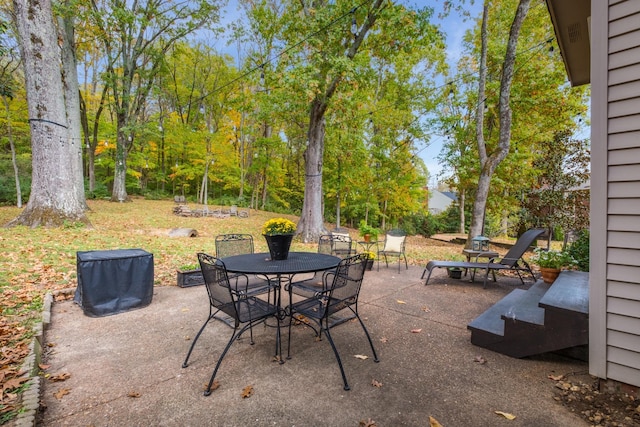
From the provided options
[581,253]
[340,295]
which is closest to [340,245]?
[340,295]

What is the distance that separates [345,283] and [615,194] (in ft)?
6.21

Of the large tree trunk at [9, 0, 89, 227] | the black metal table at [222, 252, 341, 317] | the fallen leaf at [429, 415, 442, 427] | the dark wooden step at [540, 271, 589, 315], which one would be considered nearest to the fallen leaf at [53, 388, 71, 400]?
the black metal table at [222, 252, 341, 317]

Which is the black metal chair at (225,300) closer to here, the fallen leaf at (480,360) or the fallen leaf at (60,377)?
the fallen leaf at (60,377)

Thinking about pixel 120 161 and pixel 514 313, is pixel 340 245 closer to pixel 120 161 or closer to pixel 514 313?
pixel 514 313

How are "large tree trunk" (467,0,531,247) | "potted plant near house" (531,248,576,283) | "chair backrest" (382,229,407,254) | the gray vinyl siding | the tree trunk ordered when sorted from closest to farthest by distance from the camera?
1. the gray vinyl siding
2. "potted plant near house" (531,248,576,283)
3. "chair backrest" (382,229,407,254)
4. "large tree trunk" (467,0,531,247)
5. the tree trunk

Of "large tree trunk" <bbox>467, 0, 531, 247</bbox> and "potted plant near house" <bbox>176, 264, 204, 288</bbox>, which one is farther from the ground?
"large tree trunk" <bbox>467, 0, 531, 247</bbox>

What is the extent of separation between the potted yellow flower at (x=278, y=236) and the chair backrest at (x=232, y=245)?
118cm

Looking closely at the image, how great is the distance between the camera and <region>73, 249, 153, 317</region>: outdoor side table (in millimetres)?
3094

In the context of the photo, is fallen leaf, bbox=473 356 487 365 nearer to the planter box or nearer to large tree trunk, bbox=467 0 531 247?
the planter box

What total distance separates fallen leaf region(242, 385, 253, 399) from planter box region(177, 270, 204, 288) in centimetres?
270

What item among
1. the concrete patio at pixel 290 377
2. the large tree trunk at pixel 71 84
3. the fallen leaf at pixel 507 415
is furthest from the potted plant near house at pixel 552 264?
the large tree trunk at pixel 71 84

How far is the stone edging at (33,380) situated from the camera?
5.11 feet

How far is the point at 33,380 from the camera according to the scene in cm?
189

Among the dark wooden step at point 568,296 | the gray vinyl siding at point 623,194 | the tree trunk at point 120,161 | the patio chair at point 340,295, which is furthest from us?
the tree trunk at point 120,161
